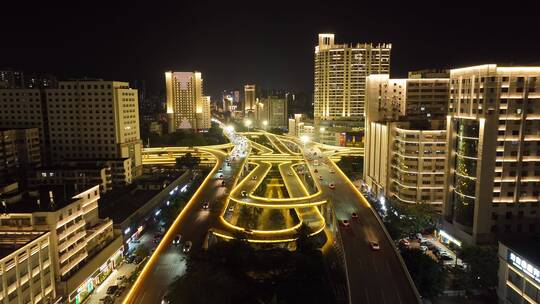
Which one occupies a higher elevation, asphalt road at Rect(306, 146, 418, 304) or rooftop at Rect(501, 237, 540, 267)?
rooftop at Rect(501, 237, 540, 267)

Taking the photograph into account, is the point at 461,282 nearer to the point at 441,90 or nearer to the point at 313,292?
the point at 313,292

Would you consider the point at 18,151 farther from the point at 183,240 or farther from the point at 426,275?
the point at 426,275

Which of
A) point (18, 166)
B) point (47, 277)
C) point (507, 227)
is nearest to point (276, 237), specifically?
point (47, 277)

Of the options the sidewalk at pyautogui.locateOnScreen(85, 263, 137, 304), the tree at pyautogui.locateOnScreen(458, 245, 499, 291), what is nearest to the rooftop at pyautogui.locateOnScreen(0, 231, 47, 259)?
the sidewalk at pyautogui.locateOnScreen(85, 263, 137, 304)

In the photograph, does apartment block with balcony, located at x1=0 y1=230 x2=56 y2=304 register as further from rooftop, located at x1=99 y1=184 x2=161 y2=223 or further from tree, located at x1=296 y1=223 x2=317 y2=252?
tree, located at x1=296 y1=223 x2=317 y2=252

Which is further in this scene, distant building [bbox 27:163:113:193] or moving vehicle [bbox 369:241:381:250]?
distant building [bbox 27:163:113:193]

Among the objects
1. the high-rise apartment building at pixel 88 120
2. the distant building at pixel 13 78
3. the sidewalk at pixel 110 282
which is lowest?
the sidewalk at pixel 110 282

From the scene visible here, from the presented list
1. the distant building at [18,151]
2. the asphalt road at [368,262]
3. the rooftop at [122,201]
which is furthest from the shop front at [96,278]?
the distant building at [18,151]

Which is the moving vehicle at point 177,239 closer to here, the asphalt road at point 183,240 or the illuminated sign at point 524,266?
the asphalt road at point 183,240
